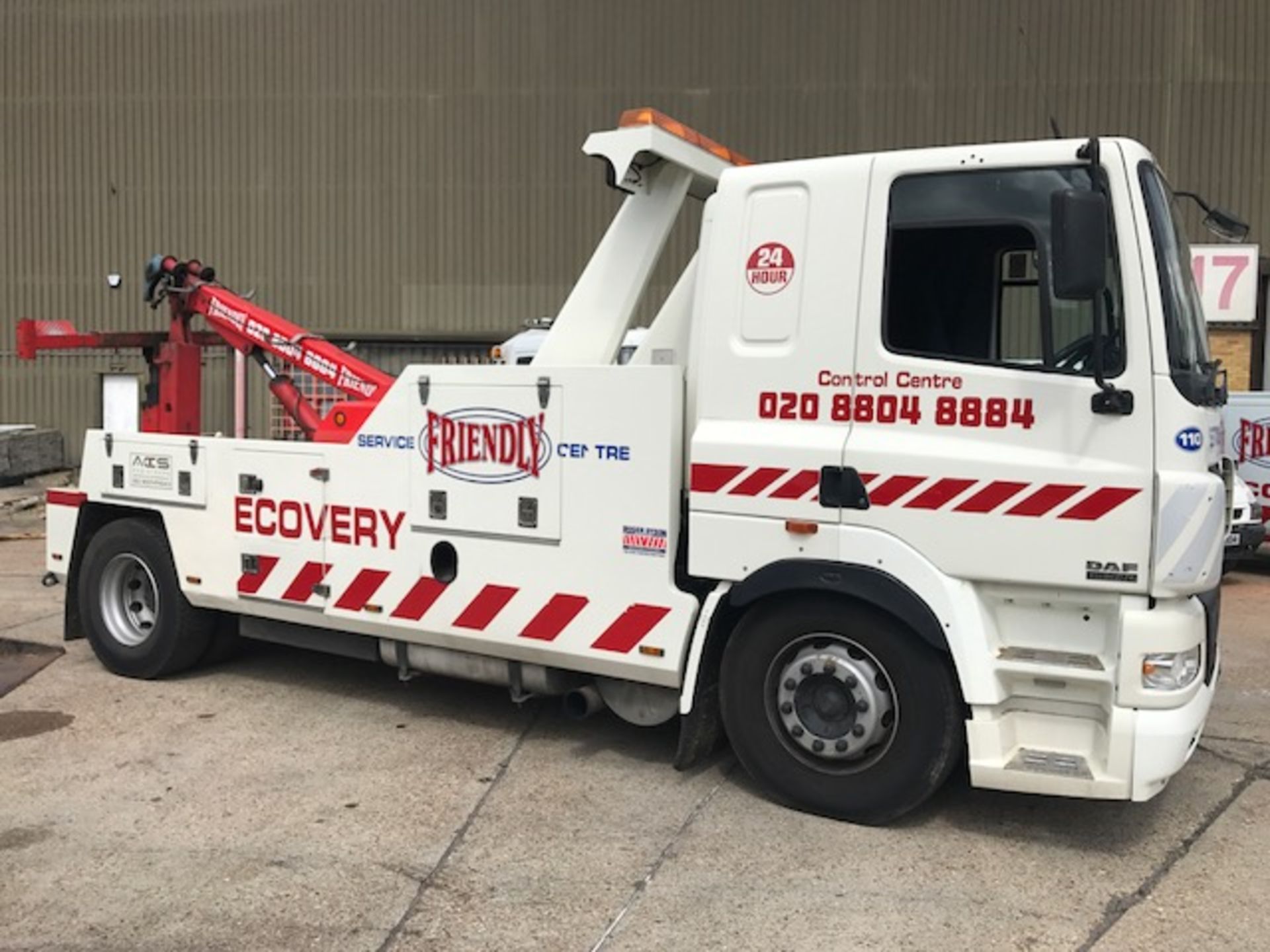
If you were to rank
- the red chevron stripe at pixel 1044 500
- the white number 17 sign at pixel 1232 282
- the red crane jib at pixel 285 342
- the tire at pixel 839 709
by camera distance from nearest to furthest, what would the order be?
the red chevron stripe at pixel 1044 500 → the tire at pixel 839 709 → the red crane jib at pixel 285 342 → the white number 17 sign at pixel 1232 282

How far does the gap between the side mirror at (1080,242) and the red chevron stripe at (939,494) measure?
0.78 meters

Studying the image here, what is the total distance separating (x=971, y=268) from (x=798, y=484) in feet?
3.43

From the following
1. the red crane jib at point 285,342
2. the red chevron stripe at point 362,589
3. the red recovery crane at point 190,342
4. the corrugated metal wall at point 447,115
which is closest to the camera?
the red chevron stripe at point 362,589

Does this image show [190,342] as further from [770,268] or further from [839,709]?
[839,709]

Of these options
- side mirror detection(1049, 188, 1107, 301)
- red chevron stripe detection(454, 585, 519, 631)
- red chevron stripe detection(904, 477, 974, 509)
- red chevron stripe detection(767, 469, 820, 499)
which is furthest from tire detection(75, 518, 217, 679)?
side mirror detection(1049, 188, 1107, 301)

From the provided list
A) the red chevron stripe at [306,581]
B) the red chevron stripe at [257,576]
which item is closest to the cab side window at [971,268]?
the red chevron stripe at [306,581]

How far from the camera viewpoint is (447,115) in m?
19.4

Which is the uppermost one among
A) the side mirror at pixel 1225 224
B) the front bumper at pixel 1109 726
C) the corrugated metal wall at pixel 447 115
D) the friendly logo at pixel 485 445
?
the corrugated metal wall at pixel 447 115

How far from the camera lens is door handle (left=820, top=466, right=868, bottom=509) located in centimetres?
423

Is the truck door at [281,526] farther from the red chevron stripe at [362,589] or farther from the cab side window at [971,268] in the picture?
the cab side window at [971,268]

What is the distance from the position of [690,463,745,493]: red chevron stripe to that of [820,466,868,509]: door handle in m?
0.35

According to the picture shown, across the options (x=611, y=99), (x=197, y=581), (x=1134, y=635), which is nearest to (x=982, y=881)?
(x=1134, y=635)

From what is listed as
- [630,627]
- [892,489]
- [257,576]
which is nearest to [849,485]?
[892,489]

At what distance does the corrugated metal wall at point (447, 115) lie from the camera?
1808 centimetres
